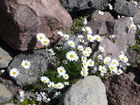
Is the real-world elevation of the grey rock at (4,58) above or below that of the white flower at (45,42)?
below

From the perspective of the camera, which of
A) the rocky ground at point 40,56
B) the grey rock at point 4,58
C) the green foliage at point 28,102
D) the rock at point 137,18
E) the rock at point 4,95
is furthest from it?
the rock at point 137,18

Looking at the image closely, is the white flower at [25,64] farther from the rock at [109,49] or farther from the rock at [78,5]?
the rock at [78,5]

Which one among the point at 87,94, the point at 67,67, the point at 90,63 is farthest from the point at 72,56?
the point at 87,94

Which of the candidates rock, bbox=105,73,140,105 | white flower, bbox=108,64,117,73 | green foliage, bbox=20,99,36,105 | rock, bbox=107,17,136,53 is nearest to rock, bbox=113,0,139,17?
rock, bbox=107,17,136,53

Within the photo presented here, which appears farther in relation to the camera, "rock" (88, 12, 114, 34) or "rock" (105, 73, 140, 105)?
"rock" (88, 12, 114, 34)

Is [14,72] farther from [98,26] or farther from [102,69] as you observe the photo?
[98,26]

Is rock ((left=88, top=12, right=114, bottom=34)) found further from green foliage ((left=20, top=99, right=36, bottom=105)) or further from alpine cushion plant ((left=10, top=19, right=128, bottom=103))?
green foliage ((left=20, top=99, right=36, bottom=105))

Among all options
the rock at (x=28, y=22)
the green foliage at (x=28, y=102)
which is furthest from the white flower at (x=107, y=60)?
the green foliage at (x=28, y=102)
